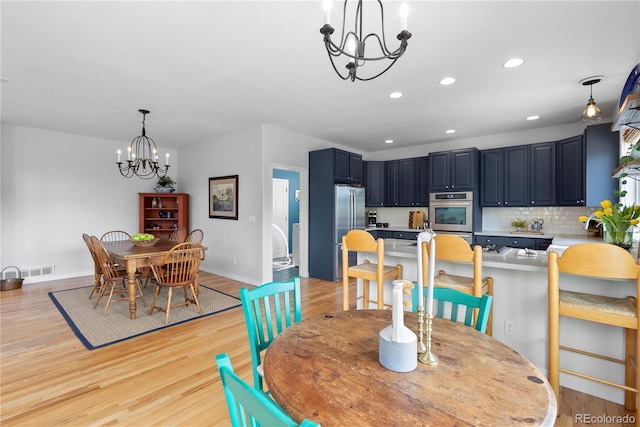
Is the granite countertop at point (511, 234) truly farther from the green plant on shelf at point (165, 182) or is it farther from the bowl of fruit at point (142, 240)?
the green plant on shelf at point (165, 182)

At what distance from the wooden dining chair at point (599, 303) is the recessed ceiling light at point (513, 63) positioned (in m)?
1.84

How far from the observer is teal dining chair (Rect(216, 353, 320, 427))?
2.00 ft

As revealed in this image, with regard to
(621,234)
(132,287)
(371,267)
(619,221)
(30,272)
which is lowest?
(30,272)

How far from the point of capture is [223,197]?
5.67 meters

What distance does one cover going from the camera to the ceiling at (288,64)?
6.93 ft

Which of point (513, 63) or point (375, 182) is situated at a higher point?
point (513, 63)

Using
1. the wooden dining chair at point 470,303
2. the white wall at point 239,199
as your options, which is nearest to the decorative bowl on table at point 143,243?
the white wall at point 239,199

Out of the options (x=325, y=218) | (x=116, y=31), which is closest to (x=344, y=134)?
(x=325, y=218)

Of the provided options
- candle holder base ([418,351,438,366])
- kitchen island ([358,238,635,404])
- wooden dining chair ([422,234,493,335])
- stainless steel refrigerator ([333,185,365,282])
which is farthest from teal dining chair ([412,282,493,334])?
stainless steel refrigerator ([333,185,365,282])

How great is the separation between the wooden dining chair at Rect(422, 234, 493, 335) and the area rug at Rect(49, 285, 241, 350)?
2798 mm

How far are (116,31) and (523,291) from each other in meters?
3.80

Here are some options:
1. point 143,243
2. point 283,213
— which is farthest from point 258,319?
point 283,213

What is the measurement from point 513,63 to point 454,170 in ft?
8.86

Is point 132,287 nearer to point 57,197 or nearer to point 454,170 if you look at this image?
point 57,197
